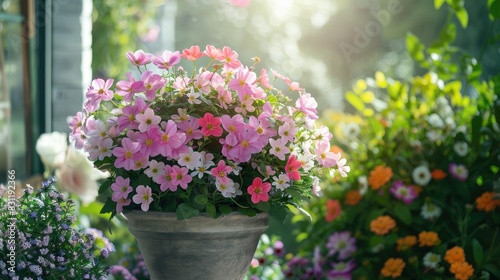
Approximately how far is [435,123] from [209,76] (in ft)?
5.43

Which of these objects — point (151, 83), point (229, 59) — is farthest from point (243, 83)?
point (151, 83)

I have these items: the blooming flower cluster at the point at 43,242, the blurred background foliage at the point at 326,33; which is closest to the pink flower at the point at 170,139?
the blooming flower cluster at the point at 43,242

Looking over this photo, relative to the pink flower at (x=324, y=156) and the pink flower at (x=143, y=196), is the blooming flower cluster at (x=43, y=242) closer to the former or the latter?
the pink flower at (x=143, y=196)

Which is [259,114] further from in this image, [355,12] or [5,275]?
[355,12]

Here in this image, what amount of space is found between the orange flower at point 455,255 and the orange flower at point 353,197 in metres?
0.55

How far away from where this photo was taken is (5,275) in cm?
175

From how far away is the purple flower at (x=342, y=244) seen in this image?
10.4 feet

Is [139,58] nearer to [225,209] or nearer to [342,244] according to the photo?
[225,209]

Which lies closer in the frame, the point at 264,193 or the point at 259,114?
the point at 264,193

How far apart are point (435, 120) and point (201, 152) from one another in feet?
5.74

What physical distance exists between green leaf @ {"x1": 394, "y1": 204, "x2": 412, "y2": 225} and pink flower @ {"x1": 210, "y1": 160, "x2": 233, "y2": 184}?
1456mm

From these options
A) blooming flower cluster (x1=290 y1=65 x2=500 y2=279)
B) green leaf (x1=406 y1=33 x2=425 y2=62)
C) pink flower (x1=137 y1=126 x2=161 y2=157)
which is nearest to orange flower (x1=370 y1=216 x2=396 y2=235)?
blooming flower cluster (x1=290 y1=65 x2=500 y2=279)

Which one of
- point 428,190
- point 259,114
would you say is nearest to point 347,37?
point 428,190

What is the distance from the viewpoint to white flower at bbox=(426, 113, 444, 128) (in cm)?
318
